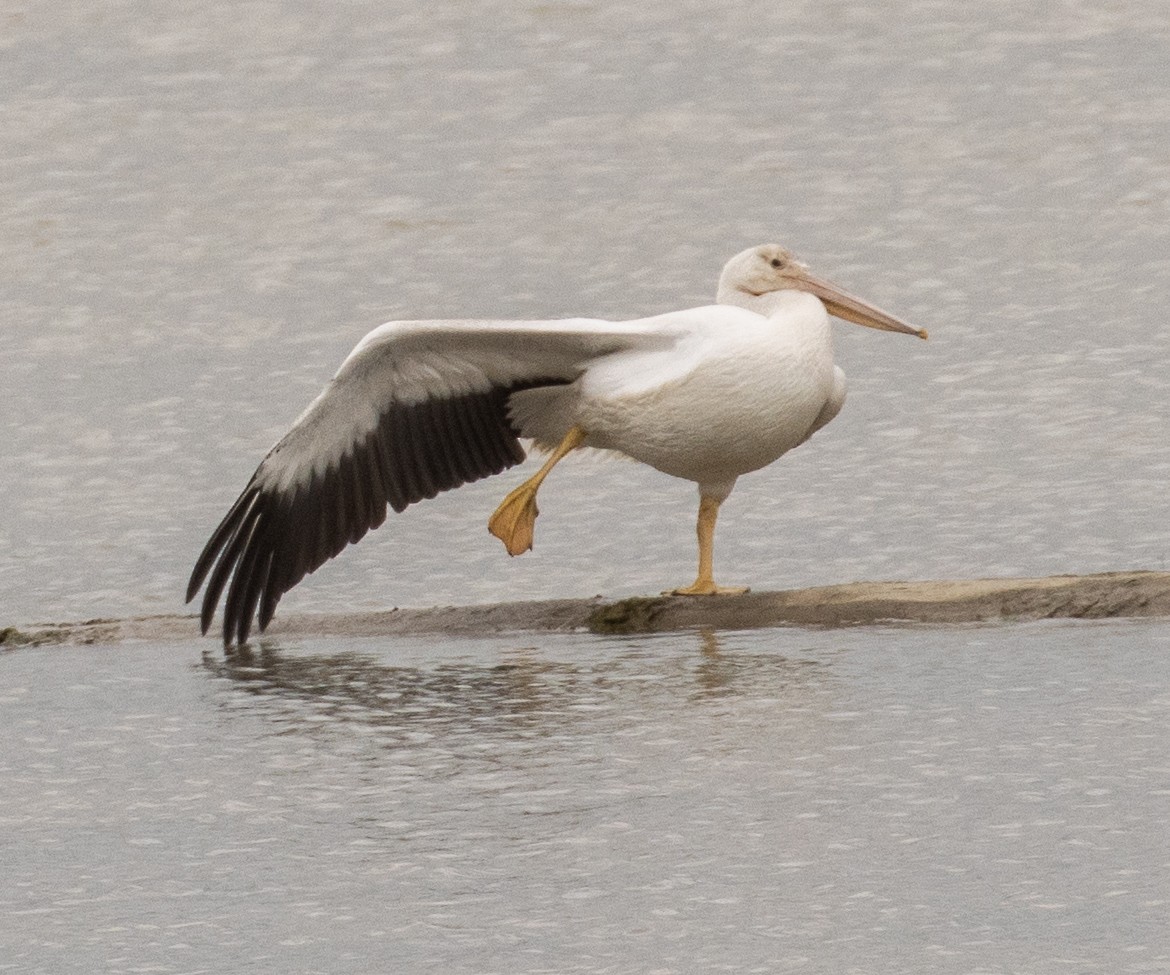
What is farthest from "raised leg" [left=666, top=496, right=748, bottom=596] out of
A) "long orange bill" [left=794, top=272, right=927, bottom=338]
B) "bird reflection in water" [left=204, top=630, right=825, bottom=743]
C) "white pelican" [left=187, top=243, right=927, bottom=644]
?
"long orange bill" [left=794, top=272, right=927, bottom=338]

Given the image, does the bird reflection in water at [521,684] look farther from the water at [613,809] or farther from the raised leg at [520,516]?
the raised leg at [520,516]

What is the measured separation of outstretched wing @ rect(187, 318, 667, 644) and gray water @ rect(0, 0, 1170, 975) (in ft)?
1.16

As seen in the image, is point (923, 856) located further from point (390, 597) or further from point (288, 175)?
point (288, 175)

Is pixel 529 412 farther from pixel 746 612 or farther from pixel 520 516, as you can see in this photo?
pixel 746 612

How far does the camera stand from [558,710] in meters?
6.13

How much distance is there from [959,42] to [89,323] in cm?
897

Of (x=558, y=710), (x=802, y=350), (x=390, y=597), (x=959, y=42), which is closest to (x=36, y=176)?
(x=959, y=42)

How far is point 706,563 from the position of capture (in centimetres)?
769

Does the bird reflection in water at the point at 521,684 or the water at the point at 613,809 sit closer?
the water at the point at 613,809

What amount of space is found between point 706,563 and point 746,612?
51cm

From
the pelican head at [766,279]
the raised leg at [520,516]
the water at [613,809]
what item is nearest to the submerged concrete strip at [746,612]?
the water at [613,809]

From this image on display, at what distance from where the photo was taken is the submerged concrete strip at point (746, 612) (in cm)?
678

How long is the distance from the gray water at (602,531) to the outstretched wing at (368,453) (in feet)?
1.16

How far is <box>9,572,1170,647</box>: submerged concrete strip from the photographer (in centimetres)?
678
